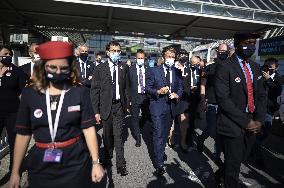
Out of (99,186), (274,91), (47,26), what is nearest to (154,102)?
(99,186)

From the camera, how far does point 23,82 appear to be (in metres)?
4.96

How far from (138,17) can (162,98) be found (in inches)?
313

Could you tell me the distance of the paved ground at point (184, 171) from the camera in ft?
16.5

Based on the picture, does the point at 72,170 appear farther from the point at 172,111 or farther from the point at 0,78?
the point at 172,111

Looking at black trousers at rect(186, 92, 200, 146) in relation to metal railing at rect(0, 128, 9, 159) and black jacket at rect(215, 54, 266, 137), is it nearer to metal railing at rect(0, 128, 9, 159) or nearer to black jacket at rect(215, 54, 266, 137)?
black jacket at rect(215, 54, 266, 137)

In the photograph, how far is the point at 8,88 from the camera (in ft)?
15.8

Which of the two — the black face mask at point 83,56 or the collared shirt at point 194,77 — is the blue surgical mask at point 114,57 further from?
the collared shirt at point 194,77

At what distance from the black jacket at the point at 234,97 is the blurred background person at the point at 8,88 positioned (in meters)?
3.18

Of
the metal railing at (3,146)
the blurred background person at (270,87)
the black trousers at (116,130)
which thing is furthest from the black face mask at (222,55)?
the metal railing at (3,146)

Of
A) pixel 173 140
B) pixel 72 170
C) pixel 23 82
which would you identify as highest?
pixel 23 82

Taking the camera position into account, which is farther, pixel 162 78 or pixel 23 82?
pixel 162 78

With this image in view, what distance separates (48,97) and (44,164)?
0.56 metres

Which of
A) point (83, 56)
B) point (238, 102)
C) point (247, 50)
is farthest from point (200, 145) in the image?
point (83, 56)

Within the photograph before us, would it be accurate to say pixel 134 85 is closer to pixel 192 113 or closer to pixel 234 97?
pixel 192 113
